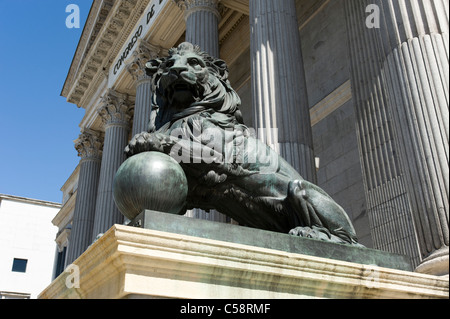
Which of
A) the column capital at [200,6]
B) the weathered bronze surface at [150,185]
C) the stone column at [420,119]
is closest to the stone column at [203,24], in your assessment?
the column capital at [200,6]

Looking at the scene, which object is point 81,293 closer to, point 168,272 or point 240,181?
point 168,272

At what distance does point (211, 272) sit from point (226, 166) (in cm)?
127

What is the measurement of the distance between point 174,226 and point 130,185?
0.58 meters

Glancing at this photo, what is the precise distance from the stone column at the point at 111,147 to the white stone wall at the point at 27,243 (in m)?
26.6

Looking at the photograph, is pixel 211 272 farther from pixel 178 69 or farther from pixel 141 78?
pixel 141 78

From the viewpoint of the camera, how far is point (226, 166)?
4.38 meters

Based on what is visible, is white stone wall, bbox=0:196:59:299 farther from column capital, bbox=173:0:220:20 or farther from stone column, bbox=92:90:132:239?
column capital, bbox=173:0:220:20

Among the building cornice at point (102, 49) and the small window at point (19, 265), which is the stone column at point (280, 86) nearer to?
the building cornice at point (102, 49)

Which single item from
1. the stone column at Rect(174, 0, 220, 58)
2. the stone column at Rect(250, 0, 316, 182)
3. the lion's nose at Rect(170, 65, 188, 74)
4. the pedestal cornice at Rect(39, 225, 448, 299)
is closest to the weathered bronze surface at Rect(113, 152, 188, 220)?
the pedestal cornice at Rect(39, 225, 448, 299)

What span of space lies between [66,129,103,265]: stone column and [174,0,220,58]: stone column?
11942mm

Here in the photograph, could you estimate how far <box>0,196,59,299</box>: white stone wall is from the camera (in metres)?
Answer: 46.2

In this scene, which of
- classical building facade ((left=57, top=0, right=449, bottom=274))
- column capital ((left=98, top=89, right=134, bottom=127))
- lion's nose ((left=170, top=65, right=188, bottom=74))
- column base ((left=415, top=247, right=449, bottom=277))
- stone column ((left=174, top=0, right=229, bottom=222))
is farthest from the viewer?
column capital ((left=98, top=89, right=134, bottom=127))

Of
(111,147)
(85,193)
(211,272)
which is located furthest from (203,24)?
(211,272)

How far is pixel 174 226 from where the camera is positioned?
363 centimetres
